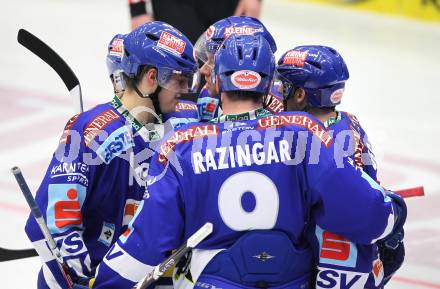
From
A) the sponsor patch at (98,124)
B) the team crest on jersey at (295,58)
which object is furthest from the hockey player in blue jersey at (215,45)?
the sponsor patch at (98,124)

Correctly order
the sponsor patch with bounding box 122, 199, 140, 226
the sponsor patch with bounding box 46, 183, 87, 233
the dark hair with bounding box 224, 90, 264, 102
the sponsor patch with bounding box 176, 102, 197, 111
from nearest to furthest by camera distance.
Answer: the dark hair with bounding box 224, 90, 264, 102 < the sponsor patch with bounding box 46, 183, 87, 233 < the sponsor patch with bounding box 122, 199, 140, 226 < the sponsor patch with bounding box 176, 102, 197, 111

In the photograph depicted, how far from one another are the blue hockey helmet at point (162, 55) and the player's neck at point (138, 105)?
0.07 meters

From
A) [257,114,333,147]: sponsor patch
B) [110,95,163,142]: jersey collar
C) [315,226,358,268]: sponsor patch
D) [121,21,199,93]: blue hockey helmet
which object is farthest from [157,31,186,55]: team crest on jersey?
[315,226,358,268]: sponsor patch

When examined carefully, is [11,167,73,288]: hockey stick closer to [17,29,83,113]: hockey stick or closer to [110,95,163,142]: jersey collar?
[110,95,163,142]: jersey collar

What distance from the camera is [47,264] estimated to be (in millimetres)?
3143

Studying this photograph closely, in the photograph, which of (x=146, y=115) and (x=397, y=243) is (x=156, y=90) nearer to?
(x=146, y=115)

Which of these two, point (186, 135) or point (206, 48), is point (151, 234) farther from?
point (206, 48)

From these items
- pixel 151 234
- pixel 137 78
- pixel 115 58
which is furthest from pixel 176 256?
pixel 115 58

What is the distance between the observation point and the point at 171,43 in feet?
10.2

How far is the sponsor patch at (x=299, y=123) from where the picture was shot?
9.04 ft

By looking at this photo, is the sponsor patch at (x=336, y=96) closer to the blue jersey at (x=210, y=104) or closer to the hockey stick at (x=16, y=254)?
the blue jersey at (x=210, y=104)

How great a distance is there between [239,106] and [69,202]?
69 centimetres

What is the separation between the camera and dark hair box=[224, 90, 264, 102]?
9.17 ft

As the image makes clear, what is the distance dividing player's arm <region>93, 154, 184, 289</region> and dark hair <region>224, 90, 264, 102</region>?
29cm
